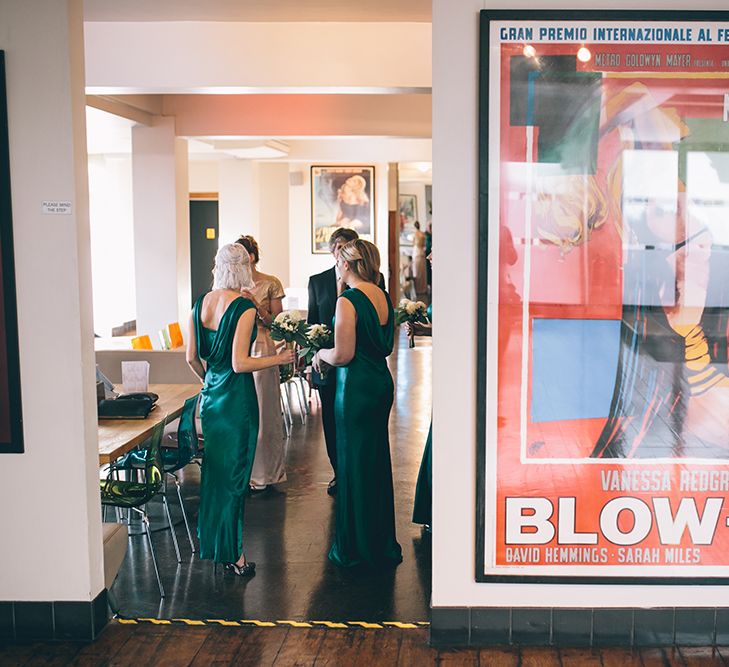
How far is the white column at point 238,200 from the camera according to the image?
53.6 feet

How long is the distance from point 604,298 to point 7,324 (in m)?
2.74

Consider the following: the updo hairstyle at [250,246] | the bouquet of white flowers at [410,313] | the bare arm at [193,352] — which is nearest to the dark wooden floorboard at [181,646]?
the bare arm at [193,352]

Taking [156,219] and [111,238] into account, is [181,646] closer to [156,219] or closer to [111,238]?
[156,219]

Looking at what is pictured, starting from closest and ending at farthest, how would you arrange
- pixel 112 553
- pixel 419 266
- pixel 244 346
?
pixel 112 553 < pixel 244 346 < pixel 419 266

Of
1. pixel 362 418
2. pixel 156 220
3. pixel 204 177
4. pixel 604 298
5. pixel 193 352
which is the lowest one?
pixel 362 418

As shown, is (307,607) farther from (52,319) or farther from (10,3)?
(10,3)

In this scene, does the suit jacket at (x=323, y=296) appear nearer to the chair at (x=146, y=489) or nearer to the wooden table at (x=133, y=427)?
the wooden table at (x=133, y=427)

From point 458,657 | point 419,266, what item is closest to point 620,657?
point 458,657

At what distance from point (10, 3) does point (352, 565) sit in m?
3.46

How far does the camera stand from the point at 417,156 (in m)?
16.2

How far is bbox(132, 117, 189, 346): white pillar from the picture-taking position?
11.2m

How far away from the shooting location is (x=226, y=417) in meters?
5.45

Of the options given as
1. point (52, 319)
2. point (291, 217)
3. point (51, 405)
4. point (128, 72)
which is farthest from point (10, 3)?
point (291, 217)

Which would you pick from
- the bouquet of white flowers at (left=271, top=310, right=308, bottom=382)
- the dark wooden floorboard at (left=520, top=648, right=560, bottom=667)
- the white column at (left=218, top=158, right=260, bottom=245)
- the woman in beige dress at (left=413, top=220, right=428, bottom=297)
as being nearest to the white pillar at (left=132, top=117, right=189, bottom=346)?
the white column at (left=218, top=158, right=260, bottom=245)
